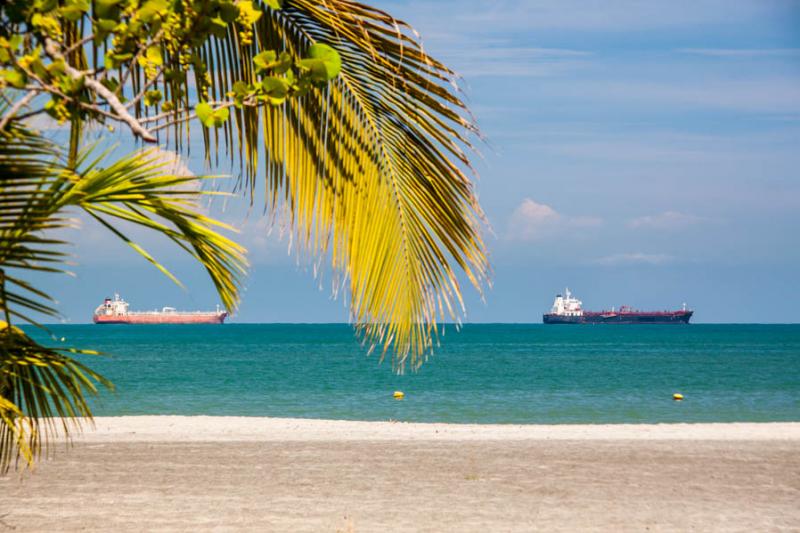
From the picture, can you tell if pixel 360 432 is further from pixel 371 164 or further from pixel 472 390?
pixel 472 390

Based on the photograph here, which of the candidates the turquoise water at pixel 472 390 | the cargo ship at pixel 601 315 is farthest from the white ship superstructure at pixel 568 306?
the turquoise water at pixel 472 390

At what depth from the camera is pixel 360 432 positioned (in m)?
14.8

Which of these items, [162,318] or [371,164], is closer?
[371,164]

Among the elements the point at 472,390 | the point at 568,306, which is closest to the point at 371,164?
the point at 472,390

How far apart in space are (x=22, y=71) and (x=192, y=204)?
1063mm

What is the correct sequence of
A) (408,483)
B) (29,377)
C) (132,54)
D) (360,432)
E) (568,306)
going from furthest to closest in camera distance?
(568,306) < (360,432) < (408,483) < (29,377) < (132,54)

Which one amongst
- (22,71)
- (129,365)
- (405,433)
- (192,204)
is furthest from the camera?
(129,365)

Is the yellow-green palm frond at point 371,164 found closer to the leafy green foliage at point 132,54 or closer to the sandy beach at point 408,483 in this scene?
the leafy green foliage at point 132,54

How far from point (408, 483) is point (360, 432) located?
5887 mm

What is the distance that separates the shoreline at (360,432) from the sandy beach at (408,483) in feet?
0.28

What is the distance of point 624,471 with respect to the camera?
9930 millimetres

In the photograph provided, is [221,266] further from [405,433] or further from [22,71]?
[405,433]

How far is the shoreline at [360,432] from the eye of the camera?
1350 cm

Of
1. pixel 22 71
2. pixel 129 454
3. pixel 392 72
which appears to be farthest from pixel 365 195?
pixel 129 454
